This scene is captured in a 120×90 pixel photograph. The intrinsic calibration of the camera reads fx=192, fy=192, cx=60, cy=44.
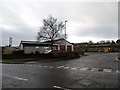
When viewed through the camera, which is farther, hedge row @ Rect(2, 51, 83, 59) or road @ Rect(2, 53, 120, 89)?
hedge row @ Rect(2, 51, 83, 59)

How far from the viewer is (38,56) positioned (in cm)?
4072

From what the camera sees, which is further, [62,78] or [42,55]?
[42,55]

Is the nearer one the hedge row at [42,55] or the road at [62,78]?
the road at [62,78]

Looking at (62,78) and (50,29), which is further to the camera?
(50,29)

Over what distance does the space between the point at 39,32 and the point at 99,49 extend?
47442 mm

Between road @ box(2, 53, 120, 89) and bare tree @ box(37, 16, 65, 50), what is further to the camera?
bare tree @ box(37, 16, 65, 50)

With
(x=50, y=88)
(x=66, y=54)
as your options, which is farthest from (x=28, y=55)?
(x=50, y=88)

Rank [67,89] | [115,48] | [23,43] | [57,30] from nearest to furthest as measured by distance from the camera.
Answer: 1. [67,89]
2. [57,30]
3. [23,43]
4. [115,48]

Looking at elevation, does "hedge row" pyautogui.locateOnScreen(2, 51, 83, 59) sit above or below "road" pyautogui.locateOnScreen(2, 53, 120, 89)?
above

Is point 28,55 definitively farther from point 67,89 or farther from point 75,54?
point 67,89

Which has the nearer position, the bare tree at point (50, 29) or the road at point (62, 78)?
the road at point (62, 78)

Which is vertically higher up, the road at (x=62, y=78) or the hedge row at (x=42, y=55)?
the hedge row at (x=42, y=55)

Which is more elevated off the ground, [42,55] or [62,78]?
[42,55]

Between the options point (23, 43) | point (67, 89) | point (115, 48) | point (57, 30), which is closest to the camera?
point (67, 89)
